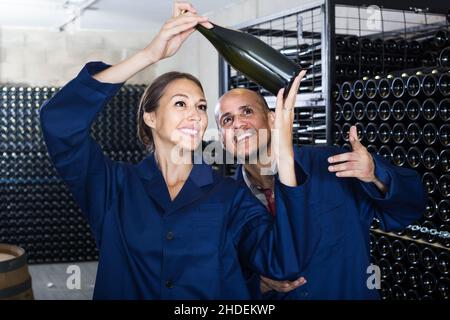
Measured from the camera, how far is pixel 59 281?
6449 millimetres

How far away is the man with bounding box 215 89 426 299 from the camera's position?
1.75 meters

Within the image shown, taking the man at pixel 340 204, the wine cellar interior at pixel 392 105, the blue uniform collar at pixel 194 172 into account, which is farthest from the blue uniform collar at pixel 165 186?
the wine cellar interior at pixel 392 105

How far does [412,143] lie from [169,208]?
2056mm

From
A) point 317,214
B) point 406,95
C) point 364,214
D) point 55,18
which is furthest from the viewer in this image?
point 55,18

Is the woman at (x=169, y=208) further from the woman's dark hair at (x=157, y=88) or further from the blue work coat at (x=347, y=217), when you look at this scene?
the blue work coat at (x=347, y=217)

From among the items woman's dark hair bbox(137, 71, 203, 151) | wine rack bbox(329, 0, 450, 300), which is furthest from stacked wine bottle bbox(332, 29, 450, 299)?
woman's dark hair bbox(137, 71, 203, 151)

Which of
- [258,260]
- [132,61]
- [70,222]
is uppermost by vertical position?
[132,61]

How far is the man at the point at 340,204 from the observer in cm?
175

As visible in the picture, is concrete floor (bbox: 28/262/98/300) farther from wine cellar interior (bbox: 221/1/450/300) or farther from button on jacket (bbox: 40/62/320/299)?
button on jacket (bbox: 40/62/320/299)

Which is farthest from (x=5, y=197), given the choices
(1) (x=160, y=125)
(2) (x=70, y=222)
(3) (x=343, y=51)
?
(1) (x=160, y=125)

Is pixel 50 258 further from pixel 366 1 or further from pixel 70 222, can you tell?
pixel 366 1

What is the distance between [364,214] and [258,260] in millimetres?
593

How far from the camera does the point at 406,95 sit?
3.13 metres

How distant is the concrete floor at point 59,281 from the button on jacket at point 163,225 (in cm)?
387
